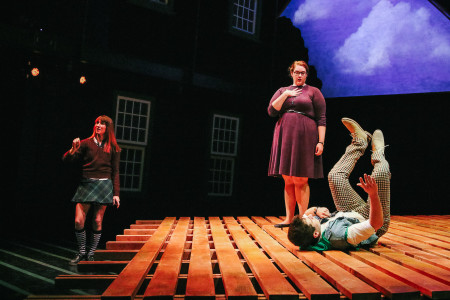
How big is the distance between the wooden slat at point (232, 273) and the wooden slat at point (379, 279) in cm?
60

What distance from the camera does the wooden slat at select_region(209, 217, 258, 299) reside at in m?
1.50

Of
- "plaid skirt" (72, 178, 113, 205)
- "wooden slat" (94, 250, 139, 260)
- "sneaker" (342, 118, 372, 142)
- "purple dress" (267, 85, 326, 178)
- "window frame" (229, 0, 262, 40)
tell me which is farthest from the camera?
"window frame" (229, 0, 262, 40)

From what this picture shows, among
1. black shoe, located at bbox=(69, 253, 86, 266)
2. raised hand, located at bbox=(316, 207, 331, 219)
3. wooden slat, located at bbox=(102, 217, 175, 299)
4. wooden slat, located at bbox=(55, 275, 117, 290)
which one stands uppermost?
raised hand, located at bbox=(316, 207, 331, 219)

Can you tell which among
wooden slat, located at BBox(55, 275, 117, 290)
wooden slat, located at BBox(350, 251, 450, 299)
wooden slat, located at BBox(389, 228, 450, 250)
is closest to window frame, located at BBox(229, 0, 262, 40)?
wooden slat, located at BBox(389, 228, 450, 250)

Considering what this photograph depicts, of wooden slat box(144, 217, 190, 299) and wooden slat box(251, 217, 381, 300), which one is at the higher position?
wooden slat box(251, 217, 381, 300)

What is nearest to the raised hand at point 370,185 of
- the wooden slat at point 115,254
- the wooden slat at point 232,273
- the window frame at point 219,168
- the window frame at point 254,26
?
the wooden slat at point 232,273

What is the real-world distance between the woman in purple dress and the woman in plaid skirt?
1.88 meters

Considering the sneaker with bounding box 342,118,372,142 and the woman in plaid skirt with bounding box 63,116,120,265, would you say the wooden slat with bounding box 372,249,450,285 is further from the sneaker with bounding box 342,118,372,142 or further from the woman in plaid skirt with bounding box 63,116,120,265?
the woman in plaid skirt with bounding box 63,116,120,265

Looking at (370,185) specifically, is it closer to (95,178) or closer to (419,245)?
(419,245)

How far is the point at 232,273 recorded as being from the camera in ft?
6.01

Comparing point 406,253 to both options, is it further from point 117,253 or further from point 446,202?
point 446,202

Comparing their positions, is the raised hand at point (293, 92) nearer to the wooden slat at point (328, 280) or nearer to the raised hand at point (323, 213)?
the raised hand at point (323, 213)

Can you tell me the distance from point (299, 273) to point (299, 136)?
1763 mm

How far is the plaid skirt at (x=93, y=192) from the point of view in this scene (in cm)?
365
